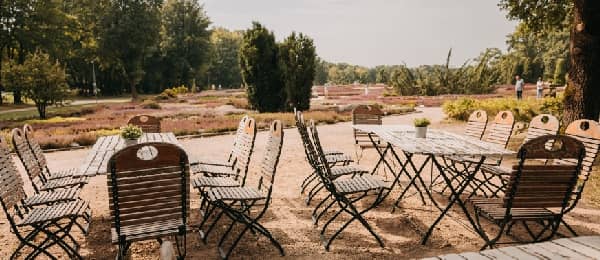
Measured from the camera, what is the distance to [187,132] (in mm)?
13266

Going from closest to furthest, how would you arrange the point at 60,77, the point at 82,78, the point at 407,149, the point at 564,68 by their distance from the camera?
the point at 407,149 < the point at 60,77 < the point at 564,68 < the point at 82,78

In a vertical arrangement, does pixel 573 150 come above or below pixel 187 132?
above

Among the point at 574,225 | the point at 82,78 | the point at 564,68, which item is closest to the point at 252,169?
the point at 574,225

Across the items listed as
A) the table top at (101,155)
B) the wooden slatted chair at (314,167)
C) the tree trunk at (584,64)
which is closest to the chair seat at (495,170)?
the wooden slatted chair at (314,167)

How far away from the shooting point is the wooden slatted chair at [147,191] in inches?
121

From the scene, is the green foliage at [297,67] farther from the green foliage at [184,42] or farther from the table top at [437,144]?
the green foliage at [184,42]

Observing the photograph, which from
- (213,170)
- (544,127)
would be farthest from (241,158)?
(544,127)

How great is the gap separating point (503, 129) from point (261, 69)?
16779 mm

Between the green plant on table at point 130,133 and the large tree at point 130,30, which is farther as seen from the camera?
the large tree at point 130,30

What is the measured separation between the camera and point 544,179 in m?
3.54

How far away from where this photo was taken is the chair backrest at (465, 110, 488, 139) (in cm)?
628

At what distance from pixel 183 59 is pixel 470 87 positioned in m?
36.3

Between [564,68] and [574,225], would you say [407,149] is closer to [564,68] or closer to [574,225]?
[574,225]

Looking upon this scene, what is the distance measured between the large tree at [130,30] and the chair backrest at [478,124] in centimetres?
3709
